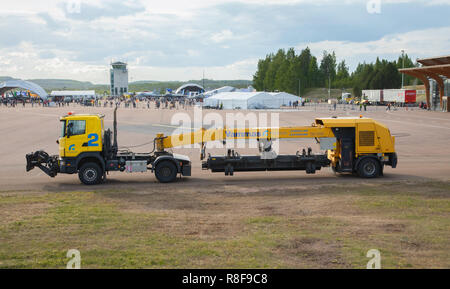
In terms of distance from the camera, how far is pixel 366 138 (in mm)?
20141

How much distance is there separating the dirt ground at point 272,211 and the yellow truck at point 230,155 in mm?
683

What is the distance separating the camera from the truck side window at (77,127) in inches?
725

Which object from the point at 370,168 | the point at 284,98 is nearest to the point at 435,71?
the point at 284,98

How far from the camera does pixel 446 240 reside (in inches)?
444

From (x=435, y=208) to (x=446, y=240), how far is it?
381 cm

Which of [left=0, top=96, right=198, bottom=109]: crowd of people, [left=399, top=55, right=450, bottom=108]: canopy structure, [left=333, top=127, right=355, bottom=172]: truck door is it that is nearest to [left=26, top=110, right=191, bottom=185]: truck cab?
[left=333, top=127, right=355, bottom=172]: truck door

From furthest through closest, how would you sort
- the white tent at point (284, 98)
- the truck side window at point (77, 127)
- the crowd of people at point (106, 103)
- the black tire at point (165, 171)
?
1. the crowd of people at point (106, 103)
2. the white tent at point (284, 98)
3. the black tire at point (165, 171)
4. the truck side window at point (77, 127)

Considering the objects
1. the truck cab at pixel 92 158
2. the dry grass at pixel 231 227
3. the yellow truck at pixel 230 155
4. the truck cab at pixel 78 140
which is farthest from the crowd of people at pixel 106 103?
the dry grass at pixel 231 227

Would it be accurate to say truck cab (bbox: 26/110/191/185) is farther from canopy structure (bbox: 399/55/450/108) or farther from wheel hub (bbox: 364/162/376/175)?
canopy structure (bbox: 399/55/450/108)

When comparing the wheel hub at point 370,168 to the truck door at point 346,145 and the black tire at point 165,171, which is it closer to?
the truck door at point 346,145
